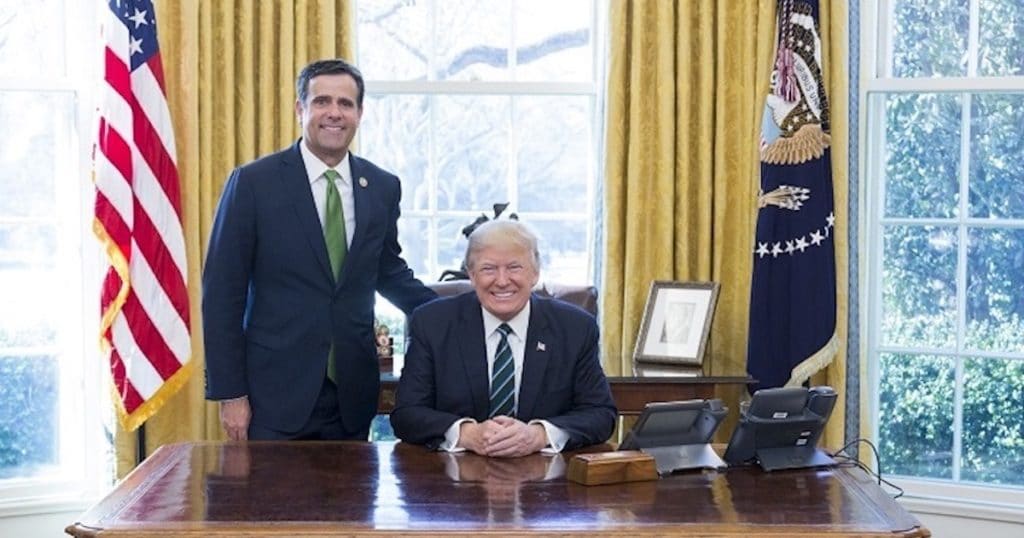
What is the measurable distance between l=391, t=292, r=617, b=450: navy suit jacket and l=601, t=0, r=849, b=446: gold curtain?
1212 millimetres

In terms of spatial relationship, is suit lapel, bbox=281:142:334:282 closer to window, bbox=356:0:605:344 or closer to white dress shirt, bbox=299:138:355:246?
white dress shirt, bbox=299:138:355:246

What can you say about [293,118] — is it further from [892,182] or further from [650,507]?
[650,507]

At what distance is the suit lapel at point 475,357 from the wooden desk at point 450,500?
0.21m

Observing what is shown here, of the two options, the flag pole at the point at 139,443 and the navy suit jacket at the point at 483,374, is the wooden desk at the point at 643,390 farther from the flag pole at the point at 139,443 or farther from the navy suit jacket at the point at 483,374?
the flag pole at the point at 139,443

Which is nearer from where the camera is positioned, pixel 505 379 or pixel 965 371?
pixel 505 379

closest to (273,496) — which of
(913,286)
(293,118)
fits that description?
(293,118)

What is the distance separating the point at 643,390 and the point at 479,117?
4.22 ft

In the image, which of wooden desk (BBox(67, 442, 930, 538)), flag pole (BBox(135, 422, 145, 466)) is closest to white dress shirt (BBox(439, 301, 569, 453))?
wooden desk (BBox(67, 442, 930, 538))

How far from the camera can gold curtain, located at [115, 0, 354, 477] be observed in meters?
3.99

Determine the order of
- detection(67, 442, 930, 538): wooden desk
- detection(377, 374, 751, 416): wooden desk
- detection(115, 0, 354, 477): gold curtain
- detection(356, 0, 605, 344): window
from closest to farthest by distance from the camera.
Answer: detection(67, 442, 930, 538): wooden desk → detection(377, 374, 751, 416): wooden desk → detection(115, 0, 354, 477): gold curtain → detection(356, 0, 605, 344): window

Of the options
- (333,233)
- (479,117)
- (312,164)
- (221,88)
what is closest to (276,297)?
(333,233)

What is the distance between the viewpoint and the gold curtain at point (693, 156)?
4012 millimetres

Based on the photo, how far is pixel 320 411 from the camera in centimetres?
300

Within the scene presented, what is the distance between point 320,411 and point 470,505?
0.95 meters
